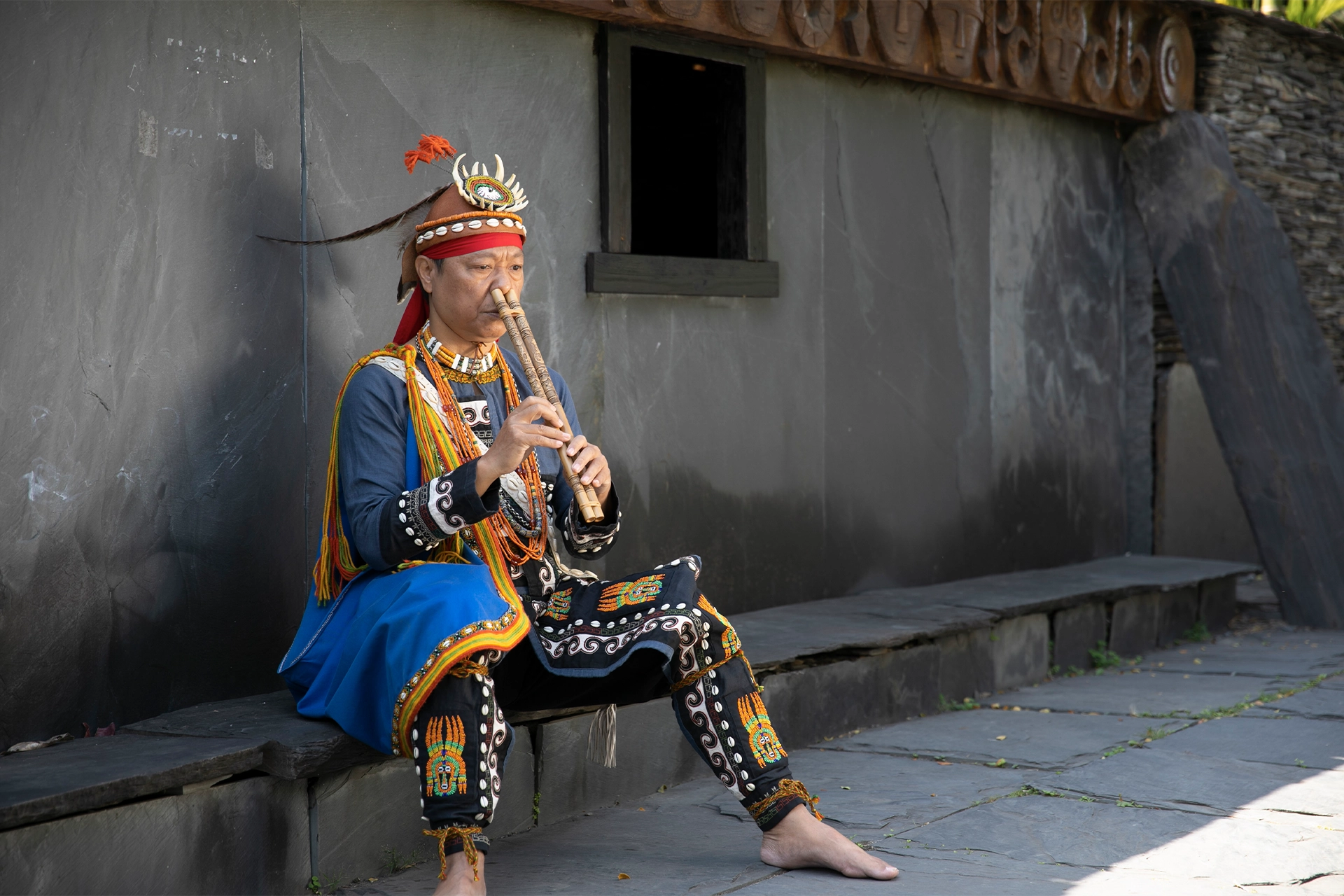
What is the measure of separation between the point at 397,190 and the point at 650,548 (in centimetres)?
144

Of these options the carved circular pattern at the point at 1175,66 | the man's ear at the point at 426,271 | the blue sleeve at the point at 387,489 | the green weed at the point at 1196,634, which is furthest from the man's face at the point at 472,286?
the carved circular pattern at the point at 1175,66

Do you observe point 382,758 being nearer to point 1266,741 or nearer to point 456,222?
point 456,222

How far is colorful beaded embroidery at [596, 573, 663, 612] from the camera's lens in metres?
2.98

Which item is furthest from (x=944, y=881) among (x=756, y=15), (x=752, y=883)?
(x=756, y=15)

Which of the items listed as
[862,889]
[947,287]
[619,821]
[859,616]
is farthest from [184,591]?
[947,287]

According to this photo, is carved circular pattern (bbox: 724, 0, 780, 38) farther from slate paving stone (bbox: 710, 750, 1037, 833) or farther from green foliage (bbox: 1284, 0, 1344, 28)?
green foliage (bbox: 1284, 0, 1344, 28)

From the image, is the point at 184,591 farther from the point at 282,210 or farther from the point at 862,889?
the point at 862,889

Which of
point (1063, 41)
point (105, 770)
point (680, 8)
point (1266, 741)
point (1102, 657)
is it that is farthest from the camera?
point (1063, 41)

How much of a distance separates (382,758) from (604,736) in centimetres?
54

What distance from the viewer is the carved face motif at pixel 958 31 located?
17.5 ft

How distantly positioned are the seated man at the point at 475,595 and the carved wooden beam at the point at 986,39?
55.3 inches

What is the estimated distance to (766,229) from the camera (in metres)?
4.84

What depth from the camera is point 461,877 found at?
2.62 metres

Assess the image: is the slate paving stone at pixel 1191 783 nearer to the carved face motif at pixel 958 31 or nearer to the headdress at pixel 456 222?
the headdress at pixel 456 222
